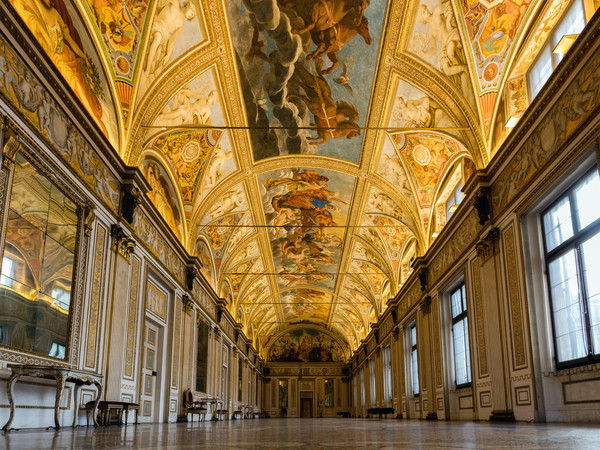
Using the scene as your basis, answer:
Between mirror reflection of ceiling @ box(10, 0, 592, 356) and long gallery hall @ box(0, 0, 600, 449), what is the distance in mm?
58

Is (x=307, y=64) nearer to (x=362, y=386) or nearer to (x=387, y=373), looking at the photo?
(x=387, y=373)

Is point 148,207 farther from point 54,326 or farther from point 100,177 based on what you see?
point 54,326

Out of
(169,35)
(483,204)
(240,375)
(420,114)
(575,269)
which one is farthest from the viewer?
(240,375)

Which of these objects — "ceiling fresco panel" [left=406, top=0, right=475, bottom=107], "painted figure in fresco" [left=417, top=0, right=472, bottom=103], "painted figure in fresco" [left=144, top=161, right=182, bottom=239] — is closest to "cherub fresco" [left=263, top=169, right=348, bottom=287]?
"painted figure in fresco" [left=144, top=161, right=182, bottom=239]

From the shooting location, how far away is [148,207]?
13.7m

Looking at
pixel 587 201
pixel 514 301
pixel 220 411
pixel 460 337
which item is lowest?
pixel 220 411

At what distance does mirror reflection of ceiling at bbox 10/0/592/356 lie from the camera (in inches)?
429

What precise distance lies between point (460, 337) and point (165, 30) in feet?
38.1

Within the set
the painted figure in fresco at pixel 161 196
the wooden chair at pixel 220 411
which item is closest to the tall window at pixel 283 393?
the wooden chair at pixel 220 411

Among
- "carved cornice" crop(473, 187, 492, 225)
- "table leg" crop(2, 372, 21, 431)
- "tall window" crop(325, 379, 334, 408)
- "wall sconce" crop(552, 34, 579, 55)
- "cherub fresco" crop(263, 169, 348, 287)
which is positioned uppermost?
"cherub fresco" crop(263, 169, 348, 287)

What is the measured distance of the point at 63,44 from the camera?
31.0 ft

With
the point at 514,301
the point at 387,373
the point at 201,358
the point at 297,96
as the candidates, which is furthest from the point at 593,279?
the point at 387,373

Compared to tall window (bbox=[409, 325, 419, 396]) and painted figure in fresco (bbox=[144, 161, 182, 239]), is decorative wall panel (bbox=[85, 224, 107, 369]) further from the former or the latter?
tall window (bbox=[409, 325, 419, 396])

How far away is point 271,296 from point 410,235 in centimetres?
1675
